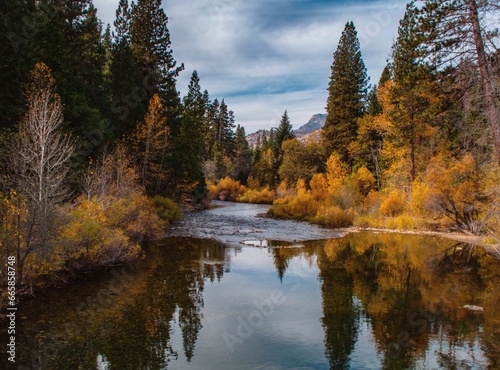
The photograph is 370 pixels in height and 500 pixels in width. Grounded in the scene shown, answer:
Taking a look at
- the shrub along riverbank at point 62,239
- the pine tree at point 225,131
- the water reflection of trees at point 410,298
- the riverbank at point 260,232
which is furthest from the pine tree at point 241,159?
the shrub along riverbank at point 62,239

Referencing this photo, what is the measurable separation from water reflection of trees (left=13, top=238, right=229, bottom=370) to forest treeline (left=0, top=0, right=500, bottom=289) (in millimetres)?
2093

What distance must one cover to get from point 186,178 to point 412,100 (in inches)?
866

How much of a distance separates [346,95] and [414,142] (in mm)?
17779

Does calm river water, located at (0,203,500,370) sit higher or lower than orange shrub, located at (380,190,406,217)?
lower

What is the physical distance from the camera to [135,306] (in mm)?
12141

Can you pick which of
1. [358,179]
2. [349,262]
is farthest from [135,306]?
[358,179]

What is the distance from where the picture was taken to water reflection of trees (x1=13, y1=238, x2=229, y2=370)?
28.4 ft

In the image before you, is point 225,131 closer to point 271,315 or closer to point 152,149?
point 152,149

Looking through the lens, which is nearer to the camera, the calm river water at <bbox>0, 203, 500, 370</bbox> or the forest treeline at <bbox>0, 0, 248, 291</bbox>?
the calm river water at <bbox>0, 203, 500, 370</bbox>

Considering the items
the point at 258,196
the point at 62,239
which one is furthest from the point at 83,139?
the point at 258,196

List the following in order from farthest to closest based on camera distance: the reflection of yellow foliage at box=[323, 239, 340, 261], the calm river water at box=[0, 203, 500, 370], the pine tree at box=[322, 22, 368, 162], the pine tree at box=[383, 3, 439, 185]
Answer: the pine tree at box=[322, 22, 368, 162] < the pine tree at box=[383, 3, 439, 185] < the reflection of yellow foliage at box=[323, 239, 340, 261] < the calm river water at box=[0, 203, 500, 370]

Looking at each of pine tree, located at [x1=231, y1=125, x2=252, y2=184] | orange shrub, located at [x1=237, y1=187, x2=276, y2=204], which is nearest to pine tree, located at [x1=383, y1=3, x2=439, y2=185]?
orange shrub, located at [x1=237, y1=187, x2=276, y2=204]

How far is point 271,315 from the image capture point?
1173 cm

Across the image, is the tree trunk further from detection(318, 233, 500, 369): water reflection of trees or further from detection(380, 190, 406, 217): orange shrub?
detection(380, 190, 406, 217): orange shrub
